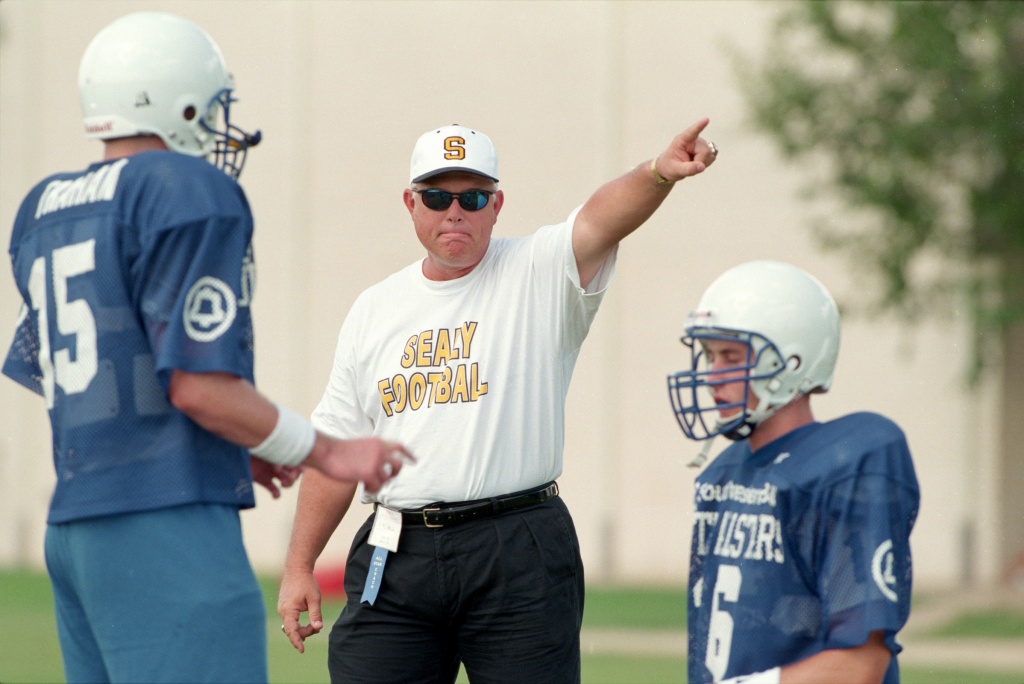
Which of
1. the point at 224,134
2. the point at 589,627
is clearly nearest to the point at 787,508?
the point at 224,134

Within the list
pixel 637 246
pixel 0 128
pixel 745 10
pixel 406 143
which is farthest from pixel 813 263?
pixel 0 128

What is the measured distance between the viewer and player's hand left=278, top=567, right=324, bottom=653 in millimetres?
3848

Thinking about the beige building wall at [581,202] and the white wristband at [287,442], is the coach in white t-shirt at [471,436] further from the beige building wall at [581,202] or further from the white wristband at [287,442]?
the beige building wall at [581,202]

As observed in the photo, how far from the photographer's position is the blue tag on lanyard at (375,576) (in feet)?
12.0

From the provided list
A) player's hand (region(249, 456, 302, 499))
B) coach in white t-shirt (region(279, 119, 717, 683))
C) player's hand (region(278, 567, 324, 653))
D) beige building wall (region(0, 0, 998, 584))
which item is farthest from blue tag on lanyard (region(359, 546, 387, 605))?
beige building wall (region(0, 0, 998, 584))

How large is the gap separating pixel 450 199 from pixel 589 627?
24.6 ft

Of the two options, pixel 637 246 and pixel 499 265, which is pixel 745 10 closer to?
pixel 637 246

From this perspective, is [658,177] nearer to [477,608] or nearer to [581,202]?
[477,608]

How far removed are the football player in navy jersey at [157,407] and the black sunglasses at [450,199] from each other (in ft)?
3.74

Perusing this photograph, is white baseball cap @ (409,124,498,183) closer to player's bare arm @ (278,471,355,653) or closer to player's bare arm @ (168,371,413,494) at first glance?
player's bare arm @ (278,471,355,653)

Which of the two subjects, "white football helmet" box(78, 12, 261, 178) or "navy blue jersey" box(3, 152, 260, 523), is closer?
"navy blue jersey" box(3, 152, 260, 523)

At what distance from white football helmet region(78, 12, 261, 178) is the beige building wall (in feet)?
33.8

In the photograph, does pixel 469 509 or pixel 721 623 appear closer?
pixel 721 623

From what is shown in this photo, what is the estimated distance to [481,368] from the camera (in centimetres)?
368
